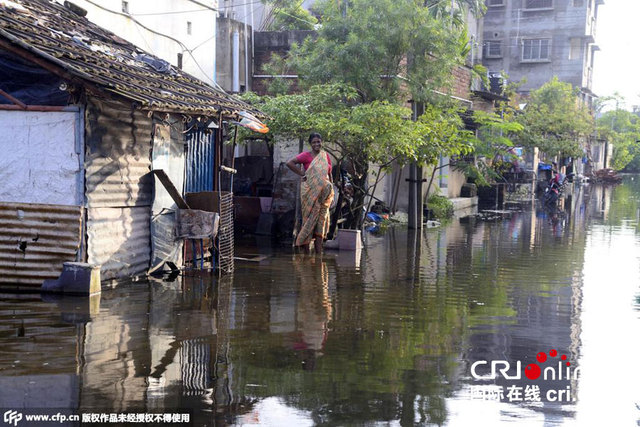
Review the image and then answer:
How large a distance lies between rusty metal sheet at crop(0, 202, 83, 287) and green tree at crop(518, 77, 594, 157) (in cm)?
2941

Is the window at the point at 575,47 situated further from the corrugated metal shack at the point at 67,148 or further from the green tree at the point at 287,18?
the corrugated metal shack at the point at 67,148

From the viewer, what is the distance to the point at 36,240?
31.8 feet

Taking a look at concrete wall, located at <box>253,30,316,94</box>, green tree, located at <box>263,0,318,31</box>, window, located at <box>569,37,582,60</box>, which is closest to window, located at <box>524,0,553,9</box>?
window, located at <box>569,37,582,60</box>

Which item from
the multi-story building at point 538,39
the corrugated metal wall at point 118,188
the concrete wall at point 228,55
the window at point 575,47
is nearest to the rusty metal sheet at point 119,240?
the corrugated metal wall at point 118,188

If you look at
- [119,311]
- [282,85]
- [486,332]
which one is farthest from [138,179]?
[282,85]

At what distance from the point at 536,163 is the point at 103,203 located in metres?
34.6

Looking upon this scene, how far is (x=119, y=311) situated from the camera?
8.82m

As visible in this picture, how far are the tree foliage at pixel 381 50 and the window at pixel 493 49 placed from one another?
150 feet

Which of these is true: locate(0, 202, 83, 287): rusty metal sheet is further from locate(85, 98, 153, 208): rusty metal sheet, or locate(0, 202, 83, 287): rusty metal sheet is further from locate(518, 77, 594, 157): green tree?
locate(518, 77, 594, 157): green tree

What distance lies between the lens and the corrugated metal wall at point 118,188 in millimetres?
9898

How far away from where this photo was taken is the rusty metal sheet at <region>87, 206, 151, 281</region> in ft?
32.9

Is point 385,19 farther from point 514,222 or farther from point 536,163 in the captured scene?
point 536,163

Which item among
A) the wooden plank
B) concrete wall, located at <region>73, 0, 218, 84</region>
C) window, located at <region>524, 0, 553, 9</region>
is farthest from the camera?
window, located at <region>524, 0, 553, 9</region>

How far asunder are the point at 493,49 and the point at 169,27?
4550 centimetres
